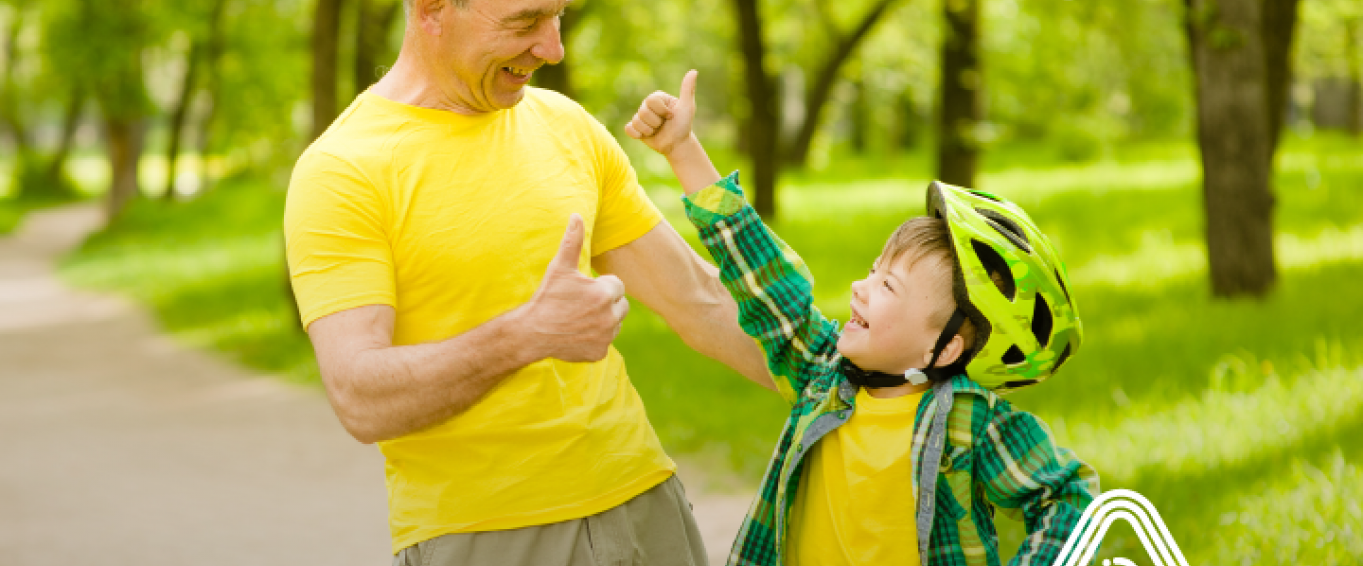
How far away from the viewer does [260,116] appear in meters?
27.6

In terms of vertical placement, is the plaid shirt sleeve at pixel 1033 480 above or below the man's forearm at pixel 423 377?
below

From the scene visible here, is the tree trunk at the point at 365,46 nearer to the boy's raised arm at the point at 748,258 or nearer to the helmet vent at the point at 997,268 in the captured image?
the boy's raised arm at the point at 748,258

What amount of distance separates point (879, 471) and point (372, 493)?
4937 mm

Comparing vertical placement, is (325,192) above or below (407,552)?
above

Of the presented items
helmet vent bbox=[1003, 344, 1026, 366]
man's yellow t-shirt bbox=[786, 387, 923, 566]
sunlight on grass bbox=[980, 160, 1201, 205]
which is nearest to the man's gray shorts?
man's yellow t-shirt bbox=[786, 387, 923, 566]

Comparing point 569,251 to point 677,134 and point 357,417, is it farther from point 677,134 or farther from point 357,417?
point 677,134

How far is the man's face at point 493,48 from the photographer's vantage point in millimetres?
2236

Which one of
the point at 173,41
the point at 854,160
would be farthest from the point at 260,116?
the point at 854,160

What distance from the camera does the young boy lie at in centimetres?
223

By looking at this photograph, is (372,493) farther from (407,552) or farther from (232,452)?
(407,552)

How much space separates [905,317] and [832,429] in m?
0.25

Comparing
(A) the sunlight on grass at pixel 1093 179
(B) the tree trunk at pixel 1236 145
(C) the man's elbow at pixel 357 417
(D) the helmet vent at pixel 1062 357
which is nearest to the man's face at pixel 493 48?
(C) the man's elbow at pixel 357 417

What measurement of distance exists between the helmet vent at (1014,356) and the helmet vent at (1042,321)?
Result: 5 cm

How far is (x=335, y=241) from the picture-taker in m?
2.06
